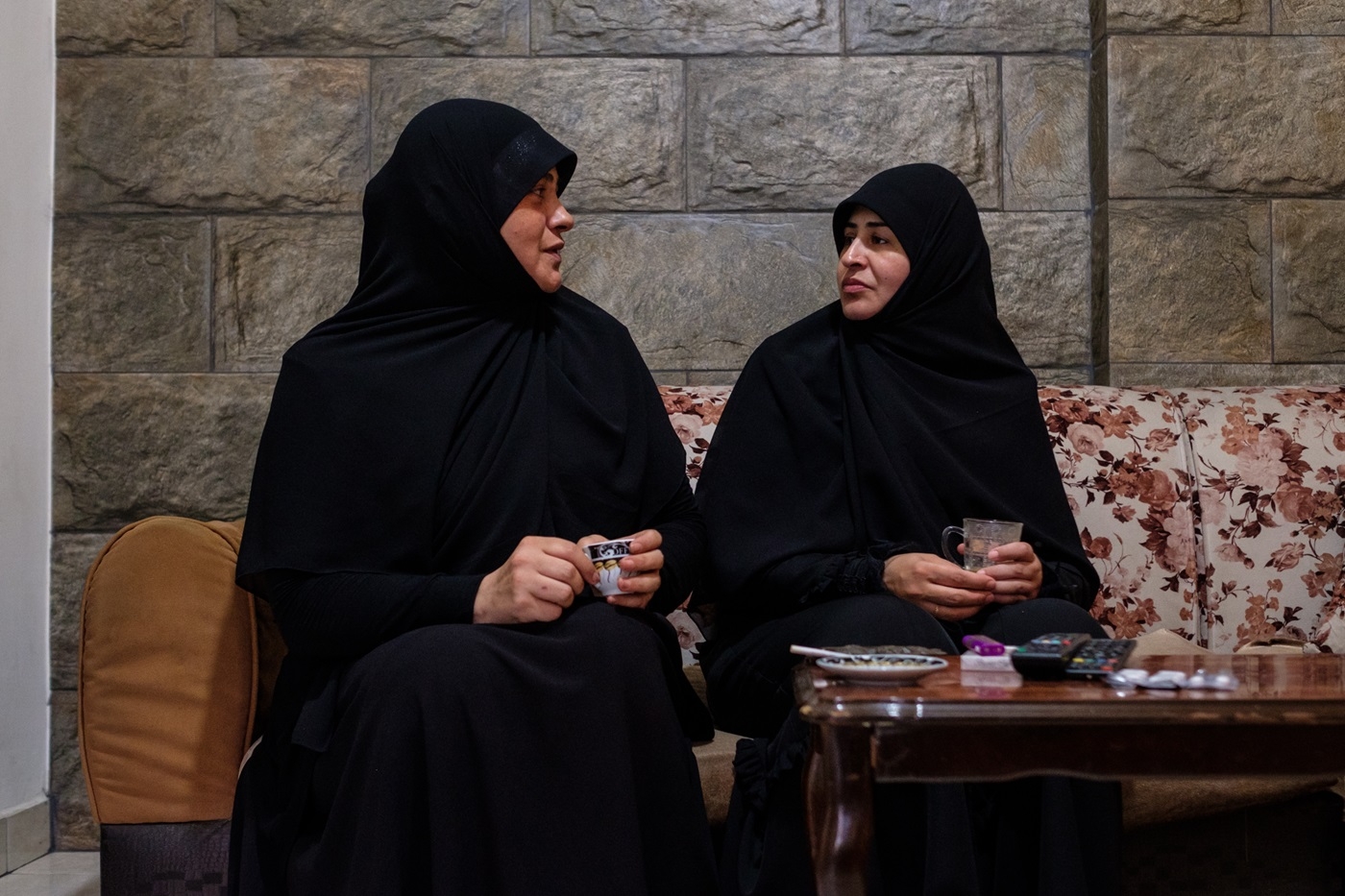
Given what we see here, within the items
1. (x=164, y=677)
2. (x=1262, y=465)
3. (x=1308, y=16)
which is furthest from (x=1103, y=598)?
(x=164, y=677)

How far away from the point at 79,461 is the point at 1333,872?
2.75m

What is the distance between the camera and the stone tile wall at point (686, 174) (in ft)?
10.00

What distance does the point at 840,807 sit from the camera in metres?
1.47

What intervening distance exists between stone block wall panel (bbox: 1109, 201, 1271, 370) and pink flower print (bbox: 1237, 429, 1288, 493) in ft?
1.21

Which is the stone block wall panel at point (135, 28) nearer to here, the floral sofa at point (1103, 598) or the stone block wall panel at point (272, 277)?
the stone block wall panel at point (272, 277)

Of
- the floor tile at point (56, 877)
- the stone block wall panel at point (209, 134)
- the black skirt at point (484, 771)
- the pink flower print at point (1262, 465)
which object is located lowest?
the floor tile at point (56, 877)

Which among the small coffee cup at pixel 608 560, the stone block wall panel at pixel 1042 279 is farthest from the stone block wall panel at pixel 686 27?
the small coffee cup at pixel 608 560

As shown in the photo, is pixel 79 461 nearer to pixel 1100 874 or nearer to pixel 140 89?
pixel 140 89

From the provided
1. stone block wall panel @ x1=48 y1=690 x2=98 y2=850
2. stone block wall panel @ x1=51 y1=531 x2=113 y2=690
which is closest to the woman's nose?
stone block wall panel @ x1=51 y1=531 x2=113 y2=690

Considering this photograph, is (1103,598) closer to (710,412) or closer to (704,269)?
(710,412)

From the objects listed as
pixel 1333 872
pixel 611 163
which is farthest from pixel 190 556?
pixel 1333 872

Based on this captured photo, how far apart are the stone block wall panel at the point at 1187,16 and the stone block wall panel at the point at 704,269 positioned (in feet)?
2.72

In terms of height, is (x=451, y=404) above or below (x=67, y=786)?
above

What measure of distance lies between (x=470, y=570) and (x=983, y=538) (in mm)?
803
